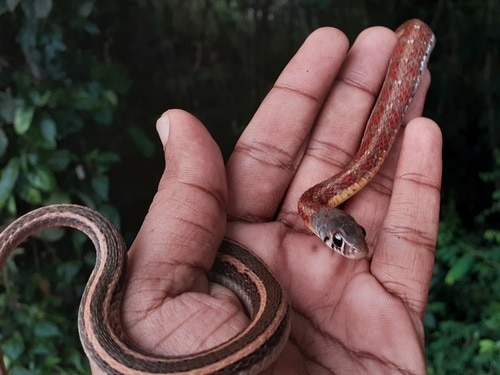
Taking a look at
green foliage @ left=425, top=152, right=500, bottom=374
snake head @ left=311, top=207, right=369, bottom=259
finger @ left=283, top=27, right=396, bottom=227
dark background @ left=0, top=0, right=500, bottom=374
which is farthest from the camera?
green foliage @ left=425, top=152, right=500, bottom=374

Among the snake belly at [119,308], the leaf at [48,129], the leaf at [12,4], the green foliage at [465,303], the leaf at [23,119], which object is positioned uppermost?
the leaf at [12,4]

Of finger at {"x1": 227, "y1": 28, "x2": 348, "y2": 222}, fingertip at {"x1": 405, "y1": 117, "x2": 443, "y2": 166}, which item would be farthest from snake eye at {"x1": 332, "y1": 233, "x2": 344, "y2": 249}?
fingertip at {"x1": 405, "y1": 117, "x2": 443, "y2": 166}

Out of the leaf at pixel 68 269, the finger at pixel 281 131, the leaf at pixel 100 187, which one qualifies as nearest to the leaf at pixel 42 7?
the leaf at pixel 100 187

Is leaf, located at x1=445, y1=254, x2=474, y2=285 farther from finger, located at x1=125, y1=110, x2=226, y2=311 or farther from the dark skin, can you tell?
finger, located at x1=125, y1=110, x2=226, y2=311

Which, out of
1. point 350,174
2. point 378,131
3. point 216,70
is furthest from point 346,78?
point 216,70

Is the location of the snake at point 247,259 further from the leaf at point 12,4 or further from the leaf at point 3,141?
the leaf at point 12,4

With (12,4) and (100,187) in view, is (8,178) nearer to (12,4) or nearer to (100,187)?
(100,187)
